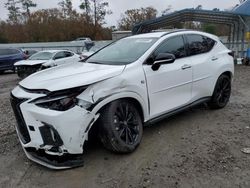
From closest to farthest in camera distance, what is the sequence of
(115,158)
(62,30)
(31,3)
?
(115,158) → (62,30) → (31,3)

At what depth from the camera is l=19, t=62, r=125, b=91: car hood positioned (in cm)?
346

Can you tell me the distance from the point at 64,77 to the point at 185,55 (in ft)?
7.58

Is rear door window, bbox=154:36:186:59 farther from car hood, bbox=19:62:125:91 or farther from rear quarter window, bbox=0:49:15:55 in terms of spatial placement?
rear quarter window, bbox=0:49:15:55

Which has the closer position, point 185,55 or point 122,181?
point 122,181

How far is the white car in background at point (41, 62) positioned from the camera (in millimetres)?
12943

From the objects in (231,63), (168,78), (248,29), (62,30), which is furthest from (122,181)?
(62,30)

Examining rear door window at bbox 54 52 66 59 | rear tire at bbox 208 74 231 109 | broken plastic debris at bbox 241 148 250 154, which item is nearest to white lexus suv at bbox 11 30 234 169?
rear tire at bbox 208 74 231 109

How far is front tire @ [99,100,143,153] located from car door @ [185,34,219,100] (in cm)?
159

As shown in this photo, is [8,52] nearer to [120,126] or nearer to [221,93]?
[221,93]

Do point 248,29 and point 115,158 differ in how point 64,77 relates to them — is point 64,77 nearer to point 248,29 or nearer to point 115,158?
point 115,158

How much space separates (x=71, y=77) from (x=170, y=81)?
1.66m

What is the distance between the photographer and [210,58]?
5.50 meters

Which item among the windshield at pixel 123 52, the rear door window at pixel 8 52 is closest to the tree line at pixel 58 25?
the rear door window at pixel 8 52

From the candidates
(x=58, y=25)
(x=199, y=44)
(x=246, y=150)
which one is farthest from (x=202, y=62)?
(x=58, y=25)
